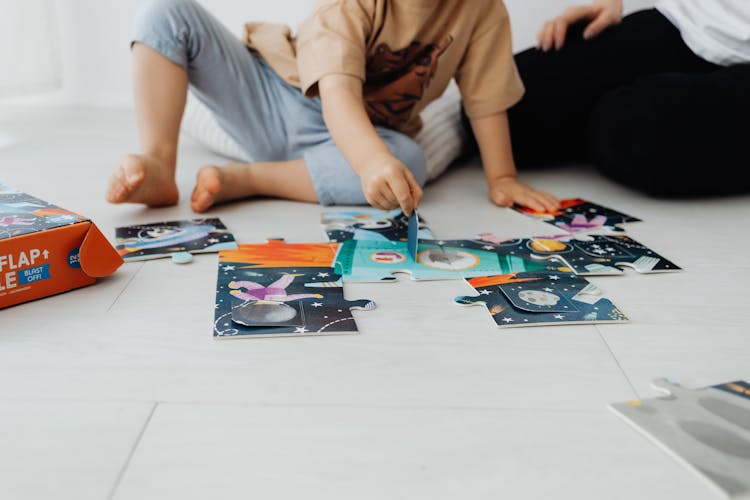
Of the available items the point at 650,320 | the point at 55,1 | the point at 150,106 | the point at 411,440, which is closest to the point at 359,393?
the point at 411,440

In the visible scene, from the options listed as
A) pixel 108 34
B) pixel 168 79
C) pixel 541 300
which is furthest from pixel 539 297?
pixel 108 34

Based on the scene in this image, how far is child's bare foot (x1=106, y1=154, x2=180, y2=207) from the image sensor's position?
1.01 meters

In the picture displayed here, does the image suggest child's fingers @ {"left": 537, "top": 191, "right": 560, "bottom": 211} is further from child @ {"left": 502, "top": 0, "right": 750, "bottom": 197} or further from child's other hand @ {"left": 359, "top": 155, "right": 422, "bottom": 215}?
child's other hand @ {"left": 359, "top": 155, "right": 422, "bottom": 215}

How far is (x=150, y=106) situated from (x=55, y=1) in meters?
1.39

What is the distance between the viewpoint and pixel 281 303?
2.36 ft

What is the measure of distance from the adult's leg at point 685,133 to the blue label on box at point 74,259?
92 cm

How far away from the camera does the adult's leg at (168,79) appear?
105 cm

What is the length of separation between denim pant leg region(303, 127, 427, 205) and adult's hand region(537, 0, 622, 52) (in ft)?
1.57

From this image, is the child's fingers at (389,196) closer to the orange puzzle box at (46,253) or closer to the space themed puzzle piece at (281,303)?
the space themed puzzle piece at (281,303)

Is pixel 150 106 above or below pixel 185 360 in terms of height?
above

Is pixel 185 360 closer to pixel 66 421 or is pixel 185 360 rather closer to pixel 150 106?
pixel 66 421

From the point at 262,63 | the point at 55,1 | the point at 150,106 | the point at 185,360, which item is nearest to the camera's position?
the point at 185,360

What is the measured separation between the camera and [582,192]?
1.28 metres

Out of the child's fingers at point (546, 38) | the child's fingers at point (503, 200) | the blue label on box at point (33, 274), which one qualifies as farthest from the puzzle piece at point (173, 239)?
the child's fingers at point (546, 38)
